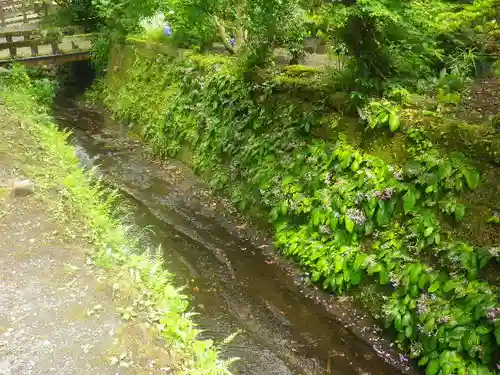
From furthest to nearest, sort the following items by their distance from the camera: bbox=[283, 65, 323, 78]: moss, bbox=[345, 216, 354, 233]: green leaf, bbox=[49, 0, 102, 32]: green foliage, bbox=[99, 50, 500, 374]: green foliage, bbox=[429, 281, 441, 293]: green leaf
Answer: bbox=[49, 0, 102, 32]: green foliage < bbox=[283, 65, 323, 78]: moss < bbox=[345, 216, 354, 233]: green leaf < bbox=[429, 281, 441, 293]: green leaf < bbox=[99, 50, 500, 374]: green foliage

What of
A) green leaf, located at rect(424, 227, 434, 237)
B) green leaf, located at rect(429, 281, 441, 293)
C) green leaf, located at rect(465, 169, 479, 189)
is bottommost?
green leaf, located at rect(429, 281, 441, 293)

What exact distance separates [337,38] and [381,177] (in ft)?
8.47

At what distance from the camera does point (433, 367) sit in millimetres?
5547

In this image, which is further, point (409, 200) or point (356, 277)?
point (356, 277)

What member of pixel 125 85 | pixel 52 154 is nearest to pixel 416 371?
pixel 52 154

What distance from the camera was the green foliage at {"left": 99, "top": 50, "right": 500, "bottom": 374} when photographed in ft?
18.5

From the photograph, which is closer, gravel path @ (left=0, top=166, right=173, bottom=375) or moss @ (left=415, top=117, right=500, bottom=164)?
gravel path @ (left=0, top=166, right=173, bottom=375)

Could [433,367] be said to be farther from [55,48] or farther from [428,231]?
[55,48]

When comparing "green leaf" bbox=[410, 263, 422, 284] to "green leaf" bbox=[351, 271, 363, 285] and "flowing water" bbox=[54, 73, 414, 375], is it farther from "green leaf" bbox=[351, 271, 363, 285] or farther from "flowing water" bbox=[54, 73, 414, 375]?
"flowing water" bbox=[54, 73, 414, 375]

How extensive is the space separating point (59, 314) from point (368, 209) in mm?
4490

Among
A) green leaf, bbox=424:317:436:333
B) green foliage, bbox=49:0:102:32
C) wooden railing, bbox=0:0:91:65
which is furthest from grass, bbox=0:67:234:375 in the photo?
green foliage, bbox=49:0:102:32

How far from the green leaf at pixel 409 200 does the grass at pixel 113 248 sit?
3.22 m

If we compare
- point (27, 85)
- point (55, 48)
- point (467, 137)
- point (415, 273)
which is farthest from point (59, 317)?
point (55, 48)

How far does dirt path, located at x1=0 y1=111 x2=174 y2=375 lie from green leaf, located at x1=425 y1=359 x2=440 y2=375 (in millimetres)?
3255
